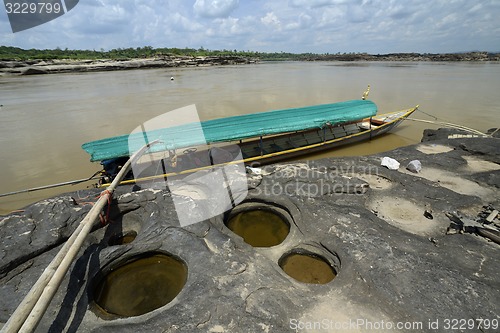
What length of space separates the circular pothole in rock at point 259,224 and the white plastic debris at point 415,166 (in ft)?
15.6

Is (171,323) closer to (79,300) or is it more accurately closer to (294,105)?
(79,300)

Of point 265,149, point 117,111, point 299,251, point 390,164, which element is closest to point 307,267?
point 299,251

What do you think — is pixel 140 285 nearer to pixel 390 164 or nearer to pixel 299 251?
pixel 299 251

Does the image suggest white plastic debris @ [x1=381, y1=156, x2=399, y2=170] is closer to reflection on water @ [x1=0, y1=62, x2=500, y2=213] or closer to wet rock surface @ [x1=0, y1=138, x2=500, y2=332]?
wet rock surface @ [x1=0, y1=138, x2=500, y2=332]

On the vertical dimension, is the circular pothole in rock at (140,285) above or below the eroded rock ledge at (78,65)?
below

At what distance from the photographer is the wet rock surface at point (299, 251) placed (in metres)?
3.57

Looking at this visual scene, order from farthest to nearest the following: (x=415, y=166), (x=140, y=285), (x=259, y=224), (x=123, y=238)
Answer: (x=415, y=166), (x=259, y=224), (x=123, y=238), (x=140, y=285)

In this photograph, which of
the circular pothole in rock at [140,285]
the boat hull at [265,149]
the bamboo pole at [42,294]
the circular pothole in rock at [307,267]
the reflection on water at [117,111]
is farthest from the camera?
the reflection on water at [117,111]

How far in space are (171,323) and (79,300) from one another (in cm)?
155

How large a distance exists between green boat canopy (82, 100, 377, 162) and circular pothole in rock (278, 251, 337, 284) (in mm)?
5139

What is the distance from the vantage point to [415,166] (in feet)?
25.6

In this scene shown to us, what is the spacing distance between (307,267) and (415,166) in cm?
542

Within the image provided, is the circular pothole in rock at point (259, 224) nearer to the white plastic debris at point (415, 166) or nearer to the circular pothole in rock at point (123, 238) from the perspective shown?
the circular pothole in rock at point (123, 238)

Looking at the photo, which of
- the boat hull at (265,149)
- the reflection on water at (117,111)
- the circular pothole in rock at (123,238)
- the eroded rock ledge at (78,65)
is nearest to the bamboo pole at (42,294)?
the circular pothole in rock at (123,238)
